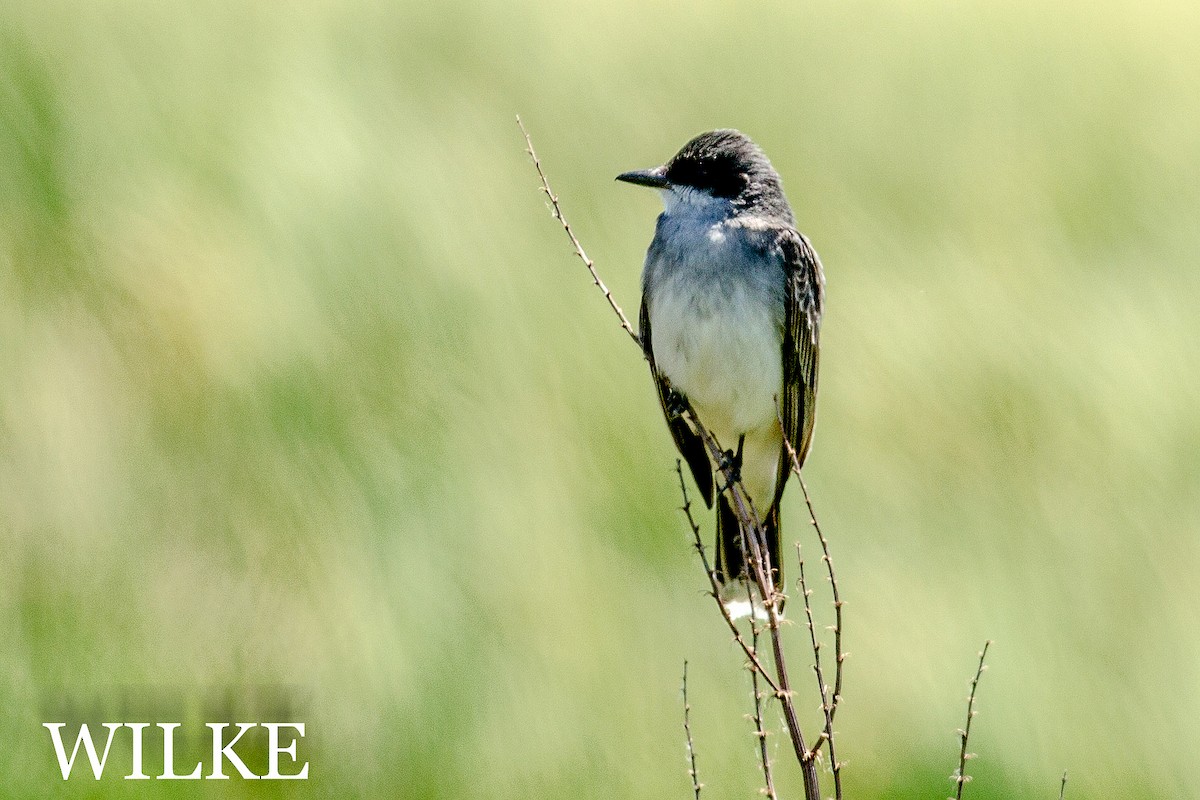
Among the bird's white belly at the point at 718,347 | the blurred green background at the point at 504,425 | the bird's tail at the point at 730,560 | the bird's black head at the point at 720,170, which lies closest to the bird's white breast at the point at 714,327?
the bird's white belly at the point at 718,347

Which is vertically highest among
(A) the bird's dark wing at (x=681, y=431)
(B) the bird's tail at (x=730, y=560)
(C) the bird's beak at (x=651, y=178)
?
(C) the bird's beak at (x=651, y=178)

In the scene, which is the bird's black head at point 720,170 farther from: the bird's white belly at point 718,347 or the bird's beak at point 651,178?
the bird's white belly at point 718,347

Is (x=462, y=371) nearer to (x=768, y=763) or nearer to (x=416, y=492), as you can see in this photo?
(x=416, y=492)

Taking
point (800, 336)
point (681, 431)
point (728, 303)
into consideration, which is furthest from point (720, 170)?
point (681, 431)

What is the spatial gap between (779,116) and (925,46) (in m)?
1.25

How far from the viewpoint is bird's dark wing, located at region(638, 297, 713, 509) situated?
5401 millimetres

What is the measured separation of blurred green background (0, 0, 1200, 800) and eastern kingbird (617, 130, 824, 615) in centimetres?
74

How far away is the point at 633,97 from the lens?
27.3 feet

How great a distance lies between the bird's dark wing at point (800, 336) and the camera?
5395 mm

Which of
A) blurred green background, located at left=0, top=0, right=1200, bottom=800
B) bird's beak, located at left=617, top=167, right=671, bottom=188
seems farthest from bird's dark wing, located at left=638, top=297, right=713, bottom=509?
blurred green background, located at left=0, top=0, right=1200, bottom=800

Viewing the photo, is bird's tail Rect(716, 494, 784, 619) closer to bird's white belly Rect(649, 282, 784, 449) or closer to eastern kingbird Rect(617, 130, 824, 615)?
eastern kingbird Rect(617, 130, 824, 615)

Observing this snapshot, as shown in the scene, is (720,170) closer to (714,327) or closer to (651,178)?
(651,178)

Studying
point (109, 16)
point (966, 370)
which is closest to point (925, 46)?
point (966, 370)

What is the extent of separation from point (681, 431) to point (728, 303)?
49 cm
